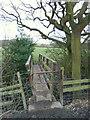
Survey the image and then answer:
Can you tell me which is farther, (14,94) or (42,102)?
(14,94)

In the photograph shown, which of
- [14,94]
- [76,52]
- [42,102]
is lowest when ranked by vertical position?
[42,102]

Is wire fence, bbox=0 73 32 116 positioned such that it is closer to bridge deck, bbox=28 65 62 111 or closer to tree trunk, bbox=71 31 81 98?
bridge deck, bbox=28 65 62 111

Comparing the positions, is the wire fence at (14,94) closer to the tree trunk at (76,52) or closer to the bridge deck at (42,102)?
the bridge deck at (42,102)

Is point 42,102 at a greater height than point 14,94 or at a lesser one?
lesser

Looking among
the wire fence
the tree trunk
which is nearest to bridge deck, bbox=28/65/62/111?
the wire fence

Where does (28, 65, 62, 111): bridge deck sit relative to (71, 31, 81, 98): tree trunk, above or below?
below

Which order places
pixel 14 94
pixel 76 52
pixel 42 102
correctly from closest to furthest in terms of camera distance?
pixel 42 102, pixel 14 94, pixel 76 52

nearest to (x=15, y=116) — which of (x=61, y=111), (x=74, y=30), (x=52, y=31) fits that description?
(x=61, y=111)

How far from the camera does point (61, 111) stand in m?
2.44

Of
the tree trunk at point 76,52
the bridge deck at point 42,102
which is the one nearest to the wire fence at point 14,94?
the bridge deck at point 42,102

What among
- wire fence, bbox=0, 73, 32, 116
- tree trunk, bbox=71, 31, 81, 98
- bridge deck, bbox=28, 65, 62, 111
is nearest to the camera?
bridge deck, bbox=28, 65, 62, 111

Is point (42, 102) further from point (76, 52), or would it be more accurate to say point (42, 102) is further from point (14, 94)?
point (76, 52)

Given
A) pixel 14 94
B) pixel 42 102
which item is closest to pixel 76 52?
pixel 42 102

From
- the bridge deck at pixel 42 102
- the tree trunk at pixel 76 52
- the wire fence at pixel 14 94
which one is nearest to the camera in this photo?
the bridge deck at pixel 42 102
